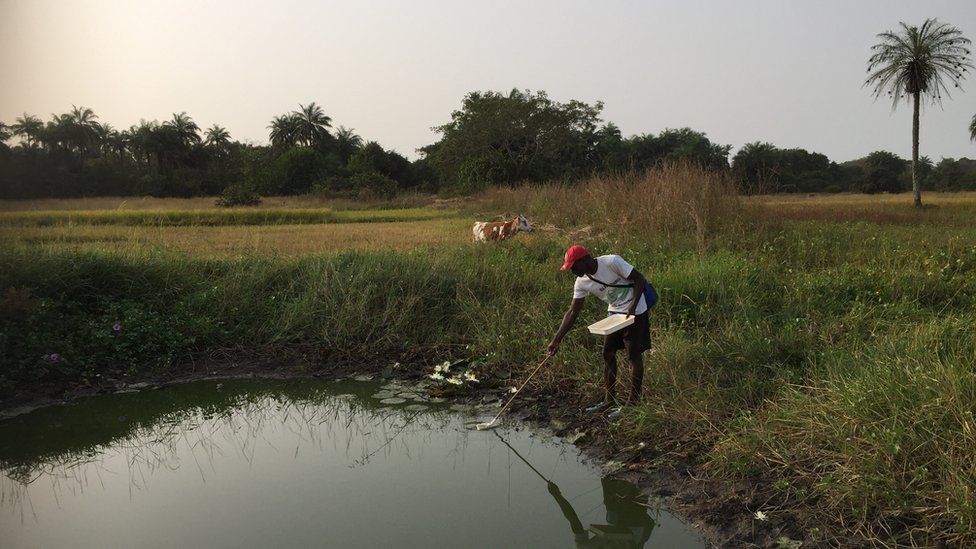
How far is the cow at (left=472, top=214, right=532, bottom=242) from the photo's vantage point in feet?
38.8

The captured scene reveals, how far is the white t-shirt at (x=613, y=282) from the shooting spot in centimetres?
435

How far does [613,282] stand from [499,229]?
25.0 feet

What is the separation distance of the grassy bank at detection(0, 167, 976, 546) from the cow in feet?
4.06

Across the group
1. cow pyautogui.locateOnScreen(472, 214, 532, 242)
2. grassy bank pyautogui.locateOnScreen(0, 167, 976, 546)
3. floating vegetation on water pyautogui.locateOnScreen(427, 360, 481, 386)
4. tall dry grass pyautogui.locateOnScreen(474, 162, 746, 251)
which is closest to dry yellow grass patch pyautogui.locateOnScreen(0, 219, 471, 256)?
cow pyautogui.locateOnScreen(472, 214, 532, 242)

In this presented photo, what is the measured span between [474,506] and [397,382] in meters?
2.50

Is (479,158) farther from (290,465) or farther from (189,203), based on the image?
(290,465)

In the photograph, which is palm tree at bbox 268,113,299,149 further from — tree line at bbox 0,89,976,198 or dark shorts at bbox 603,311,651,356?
dark shorts at bbox 603,311,651,356

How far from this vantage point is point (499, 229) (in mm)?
11984

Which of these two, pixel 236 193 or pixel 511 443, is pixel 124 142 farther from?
pixel 511 443

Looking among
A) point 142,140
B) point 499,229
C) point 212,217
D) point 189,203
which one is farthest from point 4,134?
point 142,140

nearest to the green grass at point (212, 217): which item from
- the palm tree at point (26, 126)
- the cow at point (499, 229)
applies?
the palm tree at point (26, 126)

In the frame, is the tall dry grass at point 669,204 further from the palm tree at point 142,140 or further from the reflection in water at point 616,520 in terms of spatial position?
the palm tree at point 142,140

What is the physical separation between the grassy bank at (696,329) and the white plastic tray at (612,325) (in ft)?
2.23

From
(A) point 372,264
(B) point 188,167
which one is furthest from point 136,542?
(B) point 188,167
